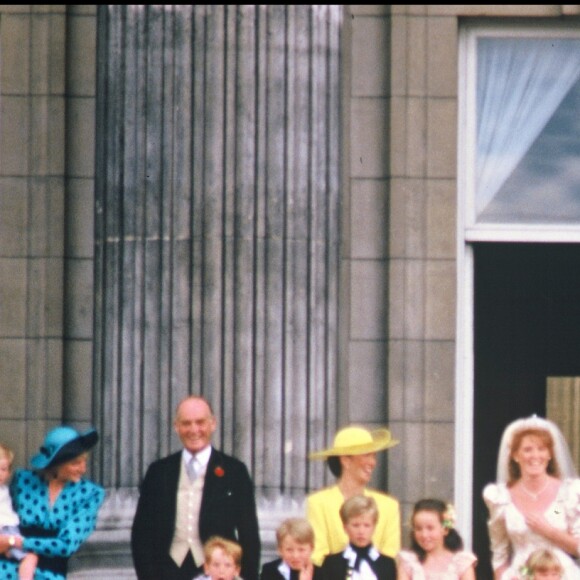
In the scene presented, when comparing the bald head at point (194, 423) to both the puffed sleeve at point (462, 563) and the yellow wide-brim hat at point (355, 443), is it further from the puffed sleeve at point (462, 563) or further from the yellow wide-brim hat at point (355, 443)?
the puffed sleeve at point (462, 563)

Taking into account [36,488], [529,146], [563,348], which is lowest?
[36,488]

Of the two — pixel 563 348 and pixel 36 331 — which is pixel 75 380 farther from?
pixel 563 348

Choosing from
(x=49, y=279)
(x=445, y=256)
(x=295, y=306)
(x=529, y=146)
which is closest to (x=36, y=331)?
(x=49, y=279)

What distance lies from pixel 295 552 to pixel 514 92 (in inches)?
161

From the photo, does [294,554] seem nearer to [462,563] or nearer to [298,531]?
[298,531]

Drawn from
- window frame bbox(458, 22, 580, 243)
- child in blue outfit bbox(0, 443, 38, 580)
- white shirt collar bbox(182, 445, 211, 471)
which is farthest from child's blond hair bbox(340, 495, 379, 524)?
window frame bbox(458, 22, 580, 243)

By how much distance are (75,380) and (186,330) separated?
3.00 ft

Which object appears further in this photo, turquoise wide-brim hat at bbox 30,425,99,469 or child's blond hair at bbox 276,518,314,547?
turquoise wide-brim hat at bbox 30,425,99,469

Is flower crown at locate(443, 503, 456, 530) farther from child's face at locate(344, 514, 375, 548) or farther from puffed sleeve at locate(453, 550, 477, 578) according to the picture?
child's face at locate(344, 514, 375, 548)

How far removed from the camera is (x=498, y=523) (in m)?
11.1

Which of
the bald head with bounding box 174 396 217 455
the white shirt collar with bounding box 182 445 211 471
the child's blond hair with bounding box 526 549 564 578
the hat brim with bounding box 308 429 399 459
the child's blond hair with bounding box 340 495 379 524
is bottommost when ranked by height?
the child's blond hair with bounding box 526 549 564 578

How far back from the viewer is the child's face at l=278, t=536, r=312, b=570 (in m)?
10.4

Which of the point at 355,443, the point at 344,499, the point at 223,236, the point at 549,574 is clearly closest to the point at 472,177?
the point at 223,236

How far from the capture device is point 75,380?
504 inches
